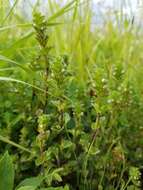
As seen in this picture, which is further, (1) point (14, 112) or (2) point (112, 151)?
(1) point (14, 112)

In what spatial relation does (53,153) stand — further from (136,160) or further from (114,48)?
(114,48)

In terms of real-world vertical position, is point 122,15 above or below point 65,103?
above

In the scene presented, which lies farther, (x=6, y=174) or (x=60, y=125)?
(x=60, y=125)

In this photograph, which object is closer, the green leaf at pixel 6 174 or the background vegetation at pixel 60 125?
the green leaf at pixel 6 174

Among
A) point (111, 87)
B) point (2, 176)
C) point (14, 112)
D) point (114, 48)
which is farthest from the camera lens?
point (114, 48)

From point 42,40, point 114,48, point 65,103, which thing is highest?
point 114,48

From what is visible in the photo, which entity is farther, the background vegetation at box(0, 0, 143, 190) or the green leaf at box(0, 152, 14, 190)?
the background vegetation at box(0, 0, 143, 190)

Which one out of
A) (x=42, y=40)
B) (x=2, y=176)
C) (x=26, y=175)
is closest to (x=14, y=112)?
(x=26, y=175)

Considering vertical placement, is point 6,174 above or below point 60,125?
below
